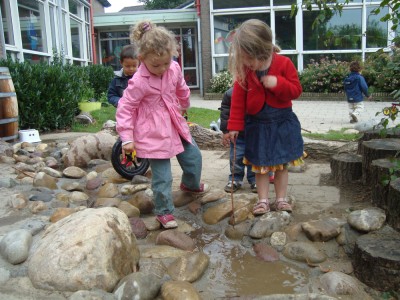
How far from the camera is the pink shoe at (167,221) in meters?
3.02

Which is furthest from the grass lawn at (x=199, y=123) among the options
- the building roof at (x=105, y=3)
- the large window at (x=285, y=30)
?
the building roof at (x=105, y=3)

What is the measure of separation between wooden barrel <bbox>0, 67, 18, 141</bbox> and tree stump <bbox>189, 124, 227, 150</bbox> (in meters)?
2.48

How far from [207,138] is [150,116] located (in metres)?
2.87

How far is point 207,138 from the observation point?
5.81 metres

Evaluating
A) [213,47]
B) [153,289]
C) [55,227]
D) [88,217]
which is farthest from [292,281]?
[213,47]

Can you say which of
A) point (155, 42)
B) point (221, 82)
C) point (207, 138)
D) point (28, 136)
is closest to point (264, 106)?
point (155, 42)

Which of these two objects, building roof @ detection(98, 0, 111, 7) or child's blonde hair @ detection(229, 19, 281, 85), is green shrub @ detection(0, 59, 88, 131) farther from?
building roof @ detection(98, 0, 111, 7)

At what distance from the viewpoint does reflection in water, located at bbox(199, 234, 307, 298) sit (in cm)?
230

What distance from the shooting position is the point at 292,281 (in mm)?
2375

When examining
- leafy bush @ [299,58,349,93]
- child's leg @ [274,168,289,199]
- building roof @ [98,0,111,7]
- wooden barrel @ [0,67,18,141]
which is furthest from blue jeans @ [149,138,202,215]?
building roof @ [98,0,111,7]

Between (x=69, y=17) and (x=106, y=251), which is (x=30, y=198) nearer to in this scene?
(x=106, y=251)

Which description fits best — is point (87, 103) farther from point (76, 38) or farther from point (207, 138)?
point (76, 38)

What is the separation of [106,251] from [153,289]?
1.14ft

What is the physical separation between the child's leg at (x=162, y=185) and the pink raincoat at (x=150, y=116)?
10cm
